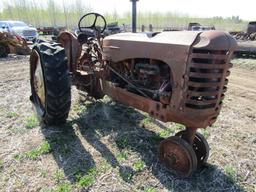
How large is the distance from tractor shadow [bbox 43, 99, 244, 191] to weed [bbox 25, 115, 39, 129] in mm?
341

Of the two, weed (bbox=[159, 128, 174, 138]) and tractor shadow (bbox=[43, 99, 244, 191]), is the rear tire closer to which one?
tractor shadow (bbox=[43, 99, 244, 191])

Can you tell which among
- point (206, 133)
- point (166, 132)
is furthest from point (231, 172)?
point (166, 132)

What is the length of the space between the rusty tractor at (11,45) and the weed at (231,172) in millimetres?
10316

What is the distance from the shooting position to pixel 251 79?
813 cm

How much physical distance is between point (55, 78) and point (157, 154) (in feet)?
5.17


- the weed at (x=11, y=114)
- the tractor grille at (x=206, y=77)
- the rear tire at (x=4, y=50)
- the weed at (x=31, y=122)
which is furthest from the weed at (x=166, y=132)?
the rear tire at (x=4, y=50)

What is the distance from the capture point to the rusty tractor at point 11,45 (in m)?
11.5

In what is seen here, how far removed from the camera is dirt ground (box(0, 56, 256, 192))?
306cm

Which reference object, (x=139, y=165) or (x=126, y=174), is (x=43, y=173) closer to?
(x=126, y=174)

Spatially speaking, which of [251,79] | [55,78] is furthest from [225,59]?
[251,79]

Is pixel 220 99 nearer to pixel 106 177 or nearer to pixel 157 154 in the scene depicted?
pixel 157 154

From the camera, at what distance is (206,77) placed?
105 inches

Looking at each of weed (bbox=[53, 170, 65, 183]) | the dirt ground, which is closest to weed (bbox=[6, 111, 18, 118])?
the dirt ground

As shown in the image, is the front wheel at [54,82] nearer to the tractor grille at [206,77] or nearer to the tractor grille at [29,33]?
the tractor grille at [206,77]
